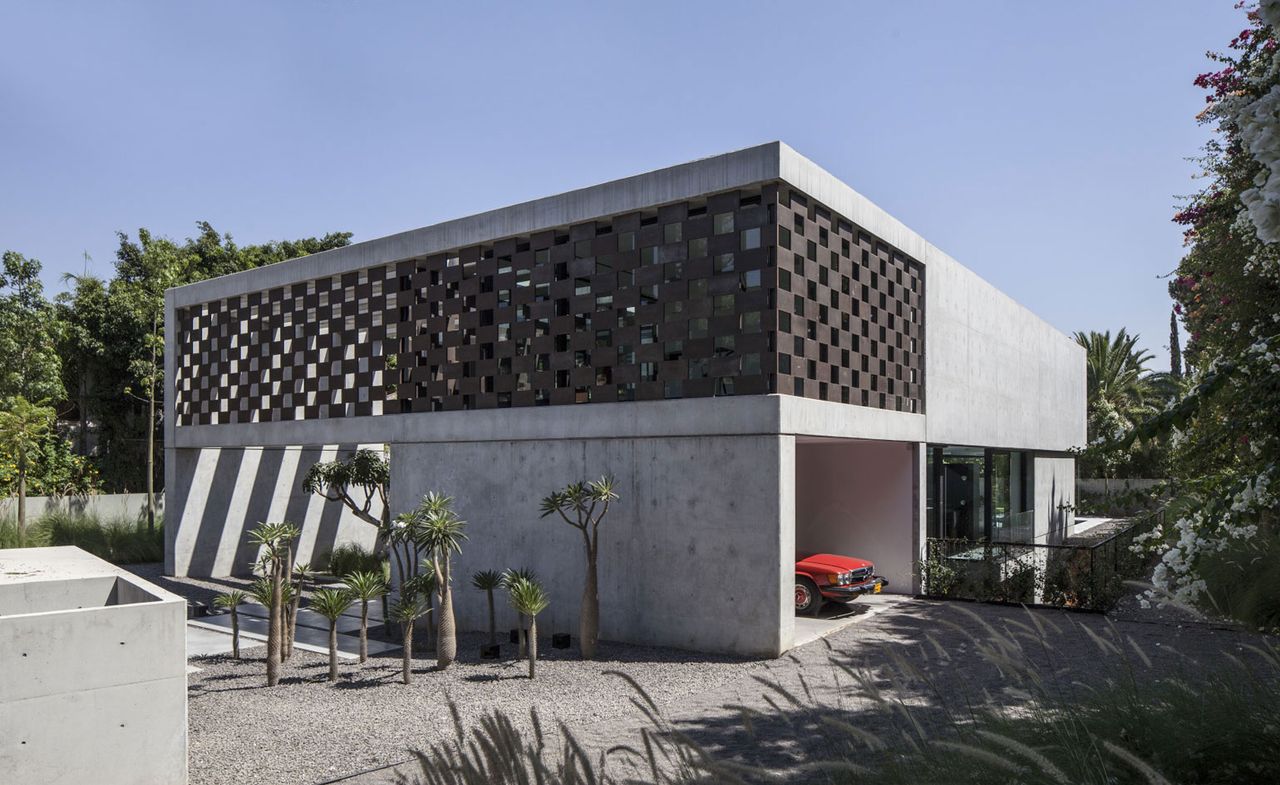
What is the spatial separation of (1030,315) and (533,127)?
16304 mm

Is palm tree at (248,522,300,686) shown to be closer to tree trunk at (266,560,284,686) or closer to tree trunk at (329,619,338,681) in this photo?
tree trunk at (266,560,284,686)

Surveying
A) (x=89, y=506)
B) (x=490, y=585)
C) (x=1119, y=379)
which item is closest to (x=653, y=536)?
(x=490, y=585)

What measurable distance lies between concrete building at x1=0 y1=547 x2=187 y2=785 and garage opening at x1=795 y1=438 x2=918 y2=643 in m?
9.79

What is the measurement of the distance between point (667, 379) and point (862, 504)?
18.2ft

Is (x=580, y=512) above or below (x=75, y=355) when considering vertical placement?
below

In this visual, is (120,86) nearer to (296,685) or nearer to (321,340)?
(321,340)

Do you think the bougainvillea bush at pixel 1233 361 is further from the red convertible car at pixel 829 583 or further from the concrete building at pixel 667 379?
the red convertible car at pixel 829 583

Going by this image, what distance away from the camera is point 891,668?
447 centimetres

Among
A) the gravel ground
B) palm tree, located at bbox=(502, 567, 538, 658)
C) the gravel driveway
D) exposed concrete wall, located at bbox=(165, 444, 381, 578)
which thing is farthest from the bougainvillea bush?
exposed concrete wall, located at bbox=(165, 444, 381, 578)

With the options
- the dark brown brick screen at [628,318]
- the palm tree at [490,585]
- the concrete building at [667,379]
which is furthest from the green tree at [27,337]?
the palm tree at [490,585]

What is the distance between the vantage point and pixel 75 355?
102ft

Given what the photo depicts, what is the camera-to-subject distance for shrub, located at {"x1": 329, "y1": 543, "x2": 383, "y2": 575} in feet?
62.6

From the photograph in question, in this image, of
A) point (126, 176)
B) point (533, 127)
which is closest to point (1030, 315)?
point (533, 127)

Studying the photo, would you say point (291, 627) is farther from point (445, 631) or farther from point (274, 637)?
point (445, 631)
